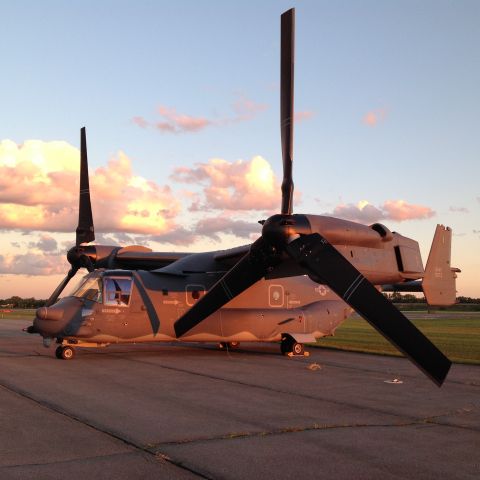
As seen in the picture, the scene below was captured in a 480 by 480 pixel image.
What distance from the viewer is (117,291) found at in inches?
724

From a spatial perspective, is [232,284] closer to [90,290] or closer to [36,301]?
[90,290]

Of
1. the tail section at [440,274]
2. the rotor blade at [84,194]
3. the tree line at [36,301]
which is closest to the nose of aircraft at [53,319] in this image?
the rotor blade at [84,194]

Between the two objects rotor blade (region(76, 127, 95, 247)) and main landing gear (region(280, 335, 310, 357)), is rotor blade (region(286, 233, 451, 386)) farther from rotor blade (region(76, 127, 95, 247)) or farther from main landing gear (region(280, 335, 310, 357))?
rotor blade (region(76, 127, 95, 247))

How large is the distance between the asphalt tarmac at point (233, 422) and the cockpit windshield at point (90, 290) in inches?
93.8

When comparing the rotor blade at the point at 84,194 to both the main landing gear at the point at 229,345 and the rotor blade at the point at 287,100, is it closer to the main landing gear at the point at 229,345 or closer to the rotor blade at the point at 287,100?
the main landing gear at the point at 229,345

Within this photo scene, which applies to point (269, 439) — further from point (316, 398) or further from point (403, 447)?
point (316, 398)

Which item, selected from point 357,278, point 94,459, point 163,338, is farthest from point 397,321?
point 163,338

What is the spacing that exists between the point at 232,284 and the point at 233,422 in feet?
26.4

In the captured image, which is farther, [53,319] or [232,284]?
[53,319]

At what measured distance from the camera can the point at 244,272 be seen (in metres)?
16.3

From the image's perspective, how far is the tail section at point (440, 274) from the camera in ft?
59.1

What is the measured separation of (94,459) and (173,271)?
13.6 metres

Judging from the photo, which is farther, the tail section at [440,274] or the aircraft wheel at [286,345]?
the aircraft wheel at [286,345]

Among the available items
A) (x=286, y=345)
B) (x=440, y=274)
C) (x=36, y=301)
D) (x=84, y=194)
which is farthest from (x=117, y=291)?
(x=36, y=301)
